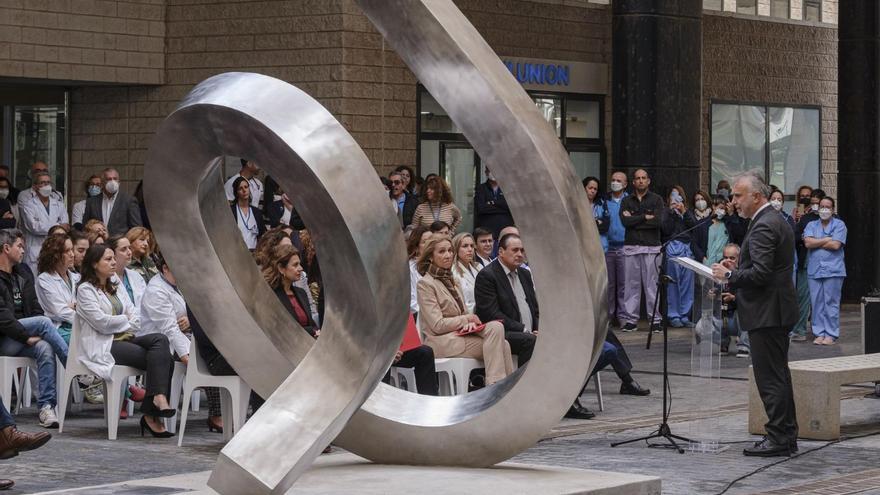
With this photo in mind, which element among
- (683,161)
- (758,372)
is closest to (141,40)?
(683,161)

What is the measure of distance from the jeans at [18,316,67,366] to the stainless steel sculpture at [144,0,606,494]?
339 centimetres

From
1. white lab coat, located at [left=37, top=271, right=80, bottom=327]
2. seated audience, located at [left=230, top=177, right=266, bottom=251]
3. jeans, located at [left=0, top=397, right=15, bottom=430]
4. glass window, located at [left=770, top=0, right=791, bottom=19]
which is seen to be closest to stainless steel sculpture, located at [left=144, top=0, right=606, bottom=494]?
jeans, located at [left=0, top=397, right=15, bottom=430]

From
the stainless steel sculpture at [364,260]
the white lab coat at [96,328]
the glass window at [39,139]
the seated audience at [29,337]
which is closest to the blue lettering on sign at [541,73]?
the glass window at [39,139]

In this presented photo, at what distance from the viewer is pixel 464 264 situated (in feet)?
45.9

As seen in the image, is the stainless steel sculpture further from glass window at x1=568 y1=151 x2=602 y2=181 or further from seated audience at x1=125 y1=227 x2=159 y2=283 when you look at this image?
glass window at x1=568 y1=151 x2=602 y2=181

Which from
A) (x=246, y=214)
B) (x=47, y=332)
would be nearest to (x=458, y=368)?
(x=47, y=332)

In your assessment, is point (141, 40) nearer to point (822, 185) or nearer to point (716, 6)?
point (716, 6)

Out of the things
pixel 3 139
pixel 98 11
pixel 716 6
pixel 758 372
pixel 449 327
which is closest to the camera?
pixel 758 372

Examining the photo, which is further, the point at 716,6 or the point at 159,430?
the point at 716,6

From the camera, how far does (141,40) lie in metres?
21.8

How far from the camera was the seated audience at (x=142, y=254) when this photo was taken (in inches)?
543

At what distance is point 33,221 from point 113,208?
898mm

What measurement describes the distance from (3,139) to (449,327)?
11889 mm

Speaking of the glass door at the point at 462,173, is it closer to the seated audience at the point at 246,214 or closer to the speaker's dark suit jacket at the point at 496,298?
the seated audience at the point at 246,214
